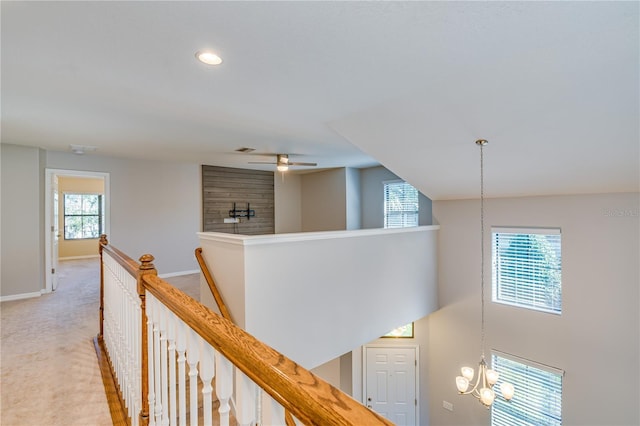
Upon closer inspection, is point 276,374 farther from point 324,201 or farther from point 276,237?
point 324,201

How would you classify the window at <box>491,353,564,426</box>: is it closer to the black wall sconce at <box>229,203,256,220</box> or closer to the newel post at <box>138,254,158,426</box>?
the newel post at <box>138,254,158,426</box>

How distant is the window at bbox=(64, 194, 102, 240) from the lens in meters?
8.59

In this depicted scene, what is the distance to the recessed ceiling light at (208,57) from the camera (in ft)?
6.60

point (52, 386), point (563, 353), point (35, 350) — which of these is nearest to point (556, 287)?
point (563, 353)

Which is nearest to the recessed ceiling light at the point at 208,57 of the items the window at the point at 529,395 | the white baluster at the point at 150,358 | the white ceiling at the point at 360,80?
the white ceiling at the point at 360,80

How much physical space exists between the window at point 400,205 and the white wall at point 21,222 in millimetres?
6266

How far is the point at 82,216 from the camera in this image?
8867 mm

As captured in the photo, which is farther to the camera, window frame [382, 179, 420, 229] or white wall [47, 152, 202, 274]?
window frame [382, 179, 420, 229]

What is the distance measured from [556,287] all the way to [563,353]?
36.0 inches

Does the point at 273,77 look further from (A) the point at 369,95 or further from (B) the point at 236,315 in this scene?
(B) the point at 236,315

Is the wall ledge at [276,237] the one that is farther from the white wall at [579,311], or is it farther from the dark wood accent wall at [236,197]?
the dark wood accent wall at [236,197]

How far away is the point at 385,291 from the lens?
176 inches

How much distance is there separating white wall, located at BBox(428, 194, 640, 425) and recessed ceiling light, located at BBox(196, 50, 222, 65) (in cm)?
453

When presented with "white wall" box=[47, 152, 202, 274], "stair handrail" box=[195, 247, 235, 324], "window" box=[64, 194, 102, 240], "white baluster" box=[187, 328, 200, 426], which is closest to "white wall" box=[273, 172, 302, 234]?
"white wall" box=[47, 152, 202, 274]
